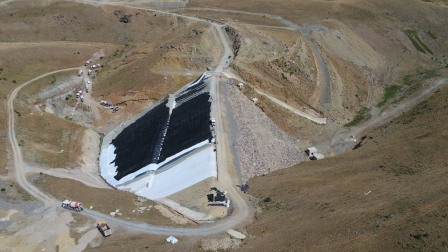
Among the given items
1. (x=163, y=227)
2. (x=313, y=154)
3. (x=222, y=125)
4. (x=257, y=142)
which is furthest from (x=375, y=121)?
(x=163, y=227)

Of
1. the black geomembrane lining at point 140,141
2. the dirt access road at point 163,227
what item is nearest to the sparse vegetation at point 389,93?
the dirt access road at point 163,227

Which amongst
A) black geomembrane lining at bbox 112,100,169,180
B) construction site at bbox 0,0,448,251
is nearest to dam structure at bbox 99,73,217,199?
black geomembrane lining at bbox 112,100,169,180

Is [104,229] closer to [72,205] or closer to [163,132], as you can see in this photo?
[72,205]

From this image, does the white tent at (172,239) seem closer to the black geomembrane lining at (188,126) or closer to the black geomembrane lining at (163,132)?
the black geomembrane lining at (163,132)

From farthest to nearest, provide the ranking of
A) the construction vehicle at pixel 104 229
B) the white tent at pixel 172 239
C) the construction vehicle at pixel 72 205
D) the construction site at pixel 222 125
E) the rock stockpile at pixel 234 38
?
the rock stockpile at pixel 234 38 < the construction vehicle at pixel 72 205 < the construction vehicle at pixel 104 229 < the construction site at pixel 222 125 < the white tent at pixel 172 239

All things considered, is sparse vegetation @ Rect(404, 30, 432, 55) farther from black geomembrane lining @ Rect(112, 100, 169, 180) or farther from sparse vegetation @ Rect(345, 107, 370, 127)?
black geomembrane lining @ Rect(112, 100, 169, 180)

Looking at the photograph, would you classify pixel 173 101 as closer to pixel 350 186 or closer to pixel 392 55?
pixel 350 186
